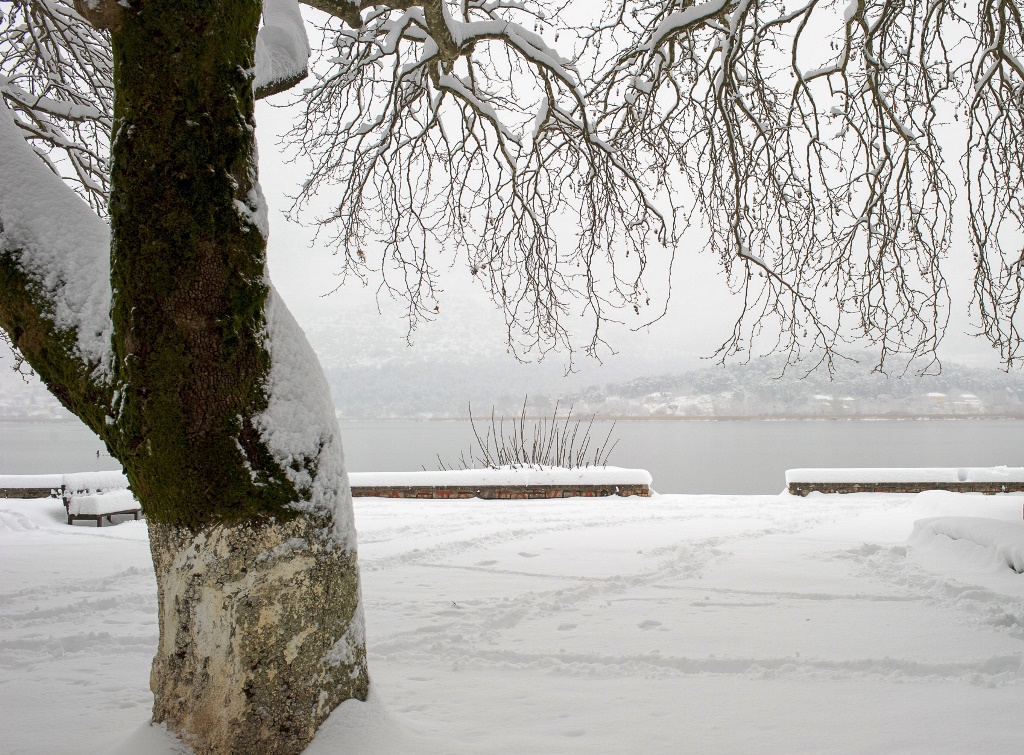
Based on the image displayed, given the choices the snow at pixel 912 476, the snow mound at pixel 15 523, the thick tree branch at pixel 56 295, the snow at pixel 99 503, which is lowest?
the snow at pixel 912 476

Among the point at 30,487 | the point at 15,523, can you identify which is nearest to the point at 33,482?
the point at 30,487

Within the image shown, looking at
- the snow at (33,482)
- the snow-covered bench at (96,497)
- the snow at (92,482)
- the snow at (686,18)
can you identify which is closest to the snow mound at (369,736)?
the snow at (686,18)

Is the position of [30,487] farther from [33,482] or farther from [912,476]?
[912,476]

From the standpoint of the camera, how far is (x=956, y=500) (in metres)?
7.03

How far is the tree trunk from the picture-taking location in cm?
179

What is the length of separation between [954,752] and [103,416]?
274cm

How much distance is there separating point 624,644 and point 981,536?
10.2ft

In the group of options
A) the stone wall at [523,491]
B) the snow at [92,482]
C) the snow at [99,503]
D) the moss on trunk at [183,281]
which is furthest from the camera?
the stone wall at [523,491]

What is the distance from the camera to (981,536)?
447cm

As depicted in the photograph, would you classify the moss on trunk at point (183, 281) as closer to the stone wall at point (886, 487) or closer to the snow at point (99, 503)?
the snow at point (99, 503)

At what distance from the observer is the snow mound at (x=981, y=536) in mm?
4062

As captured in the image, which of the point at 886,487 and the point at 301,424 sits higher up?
the point at 301,424

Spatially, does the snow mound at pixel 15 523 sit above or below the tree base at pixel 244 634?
below

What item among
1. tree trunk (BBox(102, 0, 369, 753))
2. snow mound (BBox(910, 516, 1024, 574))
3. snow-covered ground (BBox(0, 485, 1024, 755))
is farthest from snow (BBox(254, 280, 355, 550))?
snow mound (BBox(910, 516, 1024, 574))
